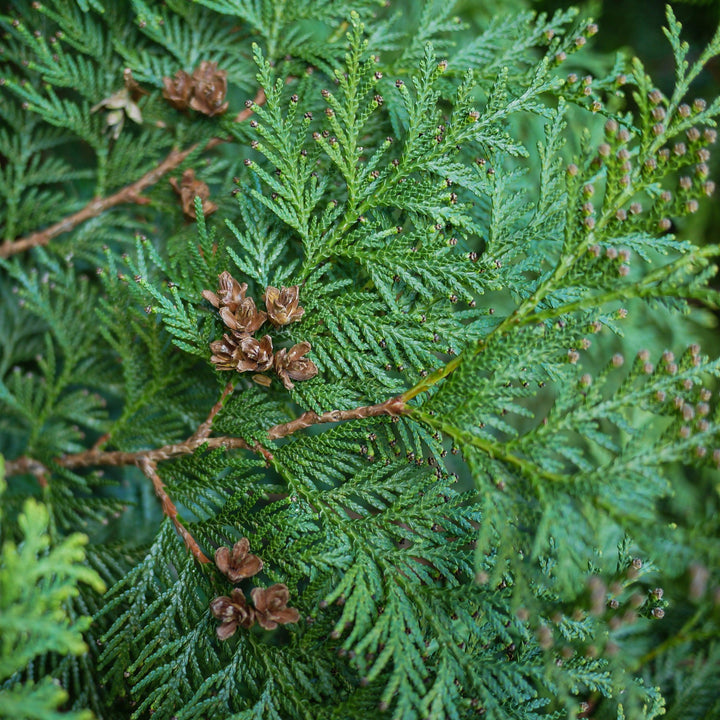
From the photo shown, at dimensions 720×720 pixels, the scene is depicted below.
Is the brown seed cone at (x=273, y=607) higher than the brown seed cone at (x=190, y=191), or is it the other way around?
the brown seed cone at (x=190, y=191)

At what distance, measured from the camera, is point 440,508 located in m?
0.93

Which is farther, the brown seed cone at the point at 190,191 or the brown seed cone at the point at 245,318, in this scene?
the brown seed cone at the point at 190,191

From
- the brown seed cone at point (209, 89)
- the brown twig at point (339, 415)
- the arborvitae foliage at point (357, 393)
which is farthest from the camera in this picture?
the brown seed cone at point (209, 89)

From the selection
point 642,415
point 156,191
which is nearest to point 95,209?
point 156,191

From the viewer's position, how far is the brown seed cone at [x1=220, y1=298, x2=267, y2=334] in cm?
93

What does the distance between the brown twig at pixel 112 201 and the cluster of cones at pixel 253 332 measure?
0.39m

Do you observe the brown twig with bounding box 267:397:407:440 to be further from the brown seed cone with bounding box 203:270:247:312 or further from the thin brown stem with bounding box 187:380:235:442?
the brown seed cone with bounding box 203:270:247:312

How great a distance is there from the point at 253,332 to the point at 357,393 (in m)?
0.18

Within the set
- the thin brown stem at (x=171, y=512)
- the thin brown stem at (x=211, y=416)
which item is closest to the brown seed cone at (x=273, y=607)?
the thin brown stem at (x=171, y=512)

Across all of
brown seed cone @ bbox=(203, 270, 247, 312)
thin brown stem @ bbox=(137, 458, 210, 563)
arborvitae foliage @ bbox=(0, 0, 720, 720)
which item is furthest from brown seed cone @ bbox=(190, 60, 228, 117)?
thin brown stem @ bbox=(137, 458, 210, 563)

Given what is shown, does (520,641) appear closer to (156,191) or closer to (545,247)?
(545,247)

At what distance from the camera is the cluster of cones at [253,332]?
933 millimetres

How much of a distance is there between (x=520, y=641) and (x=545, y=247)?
25.1 inches

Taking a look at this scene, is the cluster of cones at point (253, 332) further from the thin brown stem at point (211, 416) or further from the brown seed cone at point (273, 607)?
the brown seed cone at point (273, 607)
